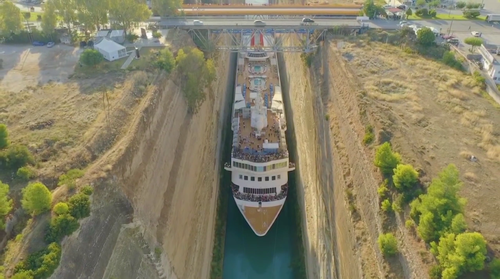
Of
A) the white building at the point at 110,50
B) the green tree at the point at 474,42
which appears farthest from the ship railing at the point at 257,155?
the green tree at the point at 474,42

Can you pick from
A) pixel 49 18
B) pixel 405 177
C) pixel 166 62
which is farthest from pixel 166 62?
pixel 405 177

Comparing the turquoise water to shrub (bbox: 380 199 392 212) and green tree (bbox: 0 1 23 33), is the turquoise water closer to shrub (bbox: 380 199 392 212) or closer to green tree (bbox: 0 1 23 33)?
shrub (bbox: 380 199 392 212)

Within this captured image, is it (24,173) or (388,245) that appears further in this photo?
(388,245)

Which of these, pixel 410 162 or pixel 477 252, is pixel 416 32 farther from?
pixel 477 252

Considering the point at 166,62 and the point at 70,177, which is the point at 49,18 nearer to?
the point at 166,62

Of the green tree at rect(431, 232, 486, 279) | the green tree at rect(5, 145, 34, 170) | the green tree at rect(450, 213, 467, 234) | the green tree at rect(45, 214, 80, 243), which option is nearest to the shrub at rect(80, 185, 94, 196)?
the green tree at rect(45, 214, 80, 243)

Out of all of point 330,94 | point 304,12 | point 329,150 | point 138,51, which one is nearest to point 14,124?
point 138,51
